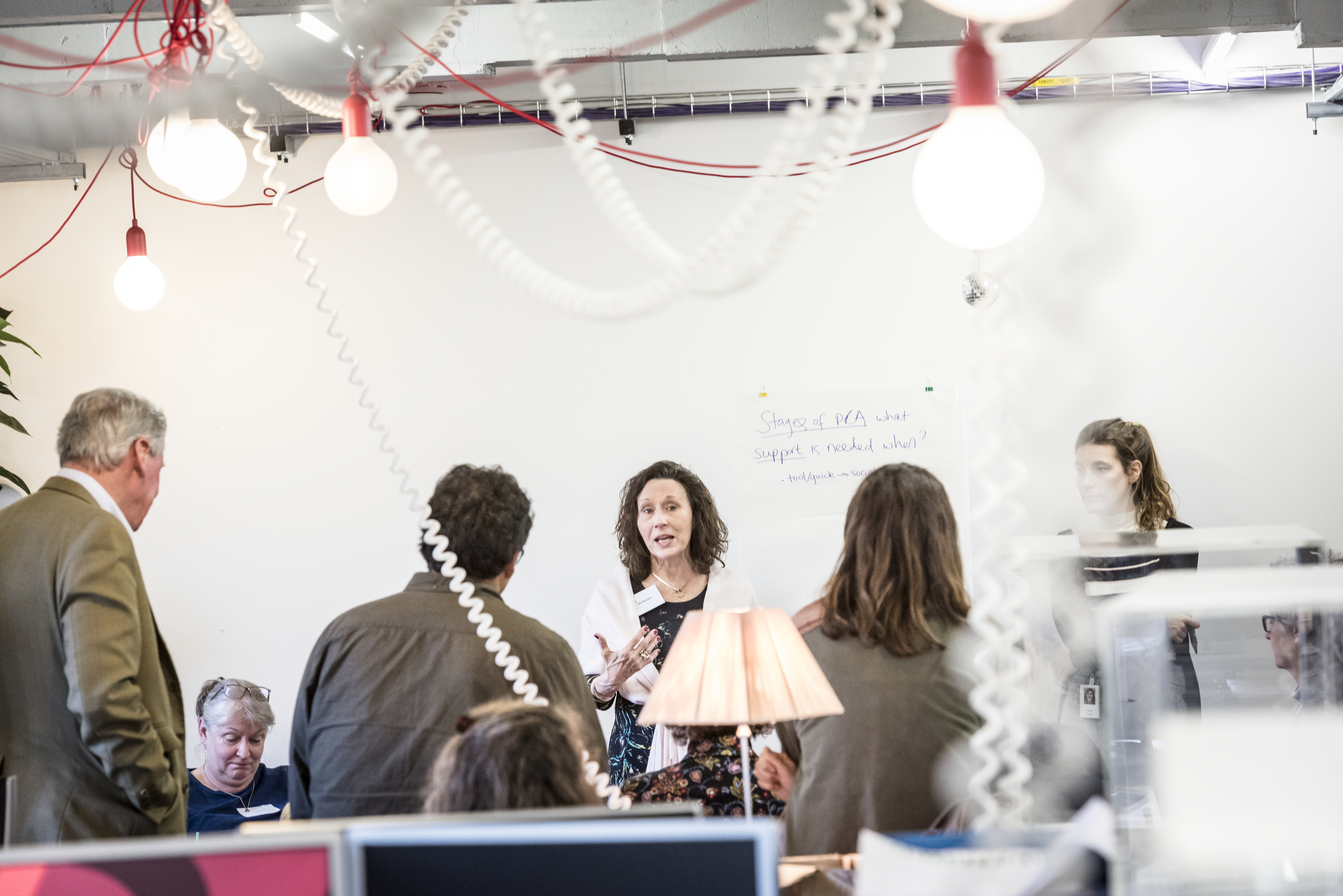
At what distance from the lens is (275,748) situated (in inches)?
155

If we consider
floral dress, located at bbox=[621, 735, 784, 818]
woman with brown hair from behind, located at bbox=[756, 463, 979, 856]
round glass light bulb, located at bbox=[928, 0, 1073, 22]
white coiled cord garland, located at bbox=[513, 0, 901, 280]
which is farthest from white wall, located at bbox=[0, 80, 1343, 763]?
round glass light bulb, located at bbox=[928, 0, 1073, 22]

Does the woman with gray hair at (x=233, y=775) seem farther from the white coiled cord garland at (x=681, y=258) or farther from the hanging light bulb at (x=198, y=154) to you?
the white coiled cord garland at (x=681, y=258)

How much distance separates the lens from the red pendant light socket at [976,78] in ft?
3.75

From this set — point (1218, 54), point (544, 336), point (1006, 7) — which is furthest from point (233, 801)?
point (1218, 54)

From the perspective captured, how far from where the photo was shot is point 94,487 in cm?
220

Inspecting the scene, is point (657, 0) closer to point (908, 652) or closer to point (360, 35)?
point (360, 35)

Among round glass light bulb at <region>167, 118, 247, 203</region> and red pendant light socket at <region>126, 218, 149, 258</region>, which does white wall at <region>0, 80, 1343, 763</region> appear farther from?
round glass light bulb at <region>167, 118, 247, 203</region>

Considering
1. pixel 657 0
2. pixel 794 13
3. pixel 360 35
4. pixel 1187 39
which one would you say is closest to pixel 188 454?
pixel 360 35

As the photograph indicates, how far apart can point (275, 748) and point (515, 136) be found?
7.79ft

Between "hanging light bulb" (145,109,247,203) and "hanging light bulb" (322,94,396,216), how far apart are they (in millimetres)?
198

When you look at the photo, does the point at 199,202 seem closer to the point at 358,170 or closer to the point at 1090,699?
the point at 358,170

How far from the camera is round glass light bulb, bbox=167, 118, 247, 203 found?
1955mm

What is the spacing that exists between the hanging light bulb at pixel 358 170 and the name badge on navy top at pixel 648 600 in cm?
182

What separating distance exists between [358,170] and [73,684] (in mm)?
1083
